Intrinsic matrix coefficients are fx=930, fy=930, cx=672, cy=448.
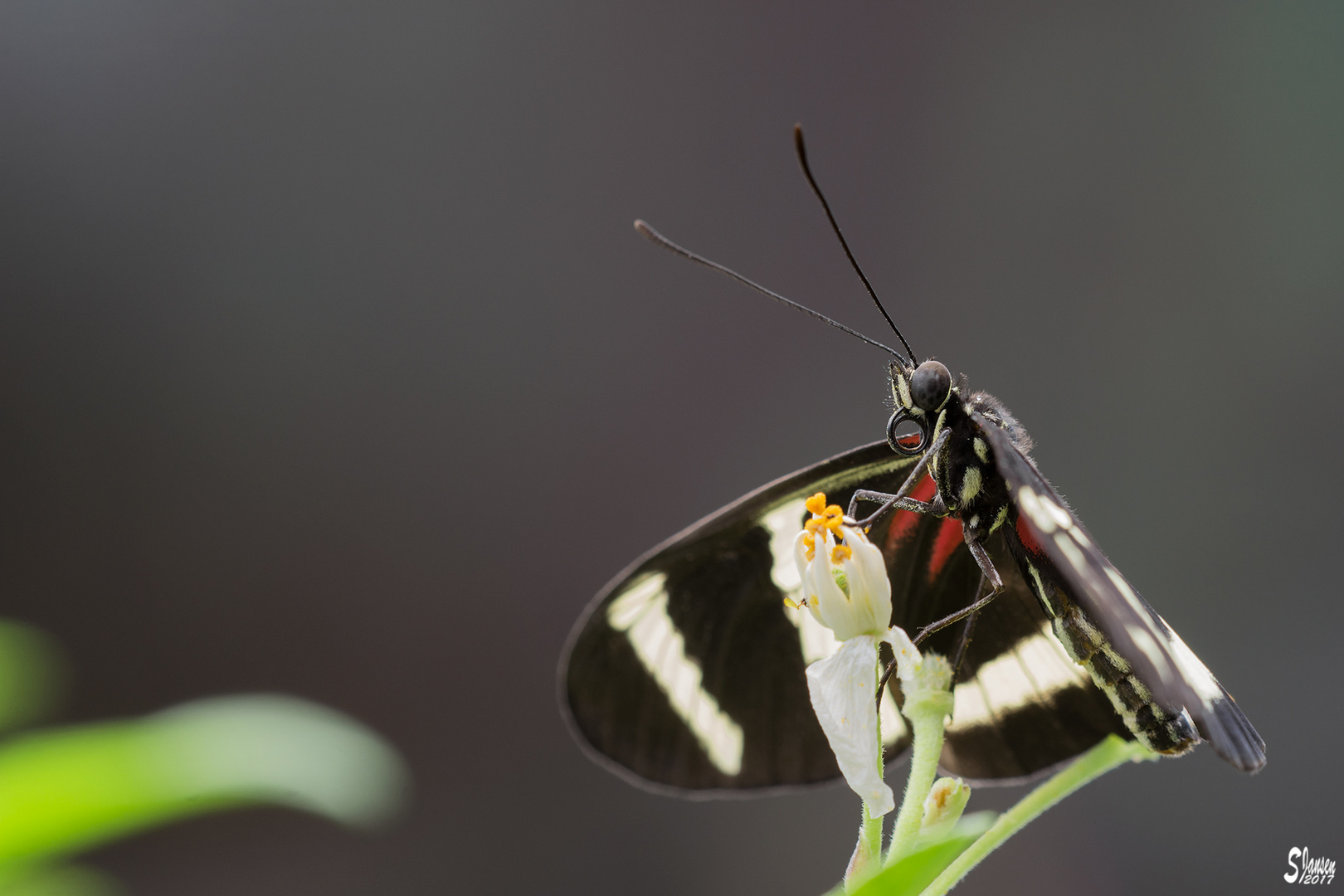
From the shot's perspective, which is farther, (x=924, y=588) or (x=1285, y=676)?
(x=1285, y=676)

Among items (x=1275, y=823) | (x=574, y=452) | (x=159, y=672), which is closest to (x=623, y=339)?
(x=574, y=452)

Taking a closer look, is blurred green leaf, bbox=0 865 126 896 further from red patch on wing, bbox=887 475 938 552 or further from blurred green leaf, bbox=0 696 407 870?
red patch on wing, bbox=887 475 938 552

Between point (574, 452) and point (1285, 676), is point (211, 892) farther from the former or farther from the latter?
point (1285, 676)

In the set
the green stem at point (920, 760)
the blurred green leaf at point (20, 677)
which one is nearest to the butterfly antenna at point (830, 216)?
the green stem at point (920, 760)

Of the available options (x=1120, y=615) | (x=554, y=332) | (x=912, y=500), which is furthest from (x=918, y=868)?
(x=554, y=332)

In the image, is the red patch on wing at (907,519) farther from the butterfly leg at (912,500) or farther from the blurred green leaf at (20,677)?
the blurred green leaf at (20,677)
